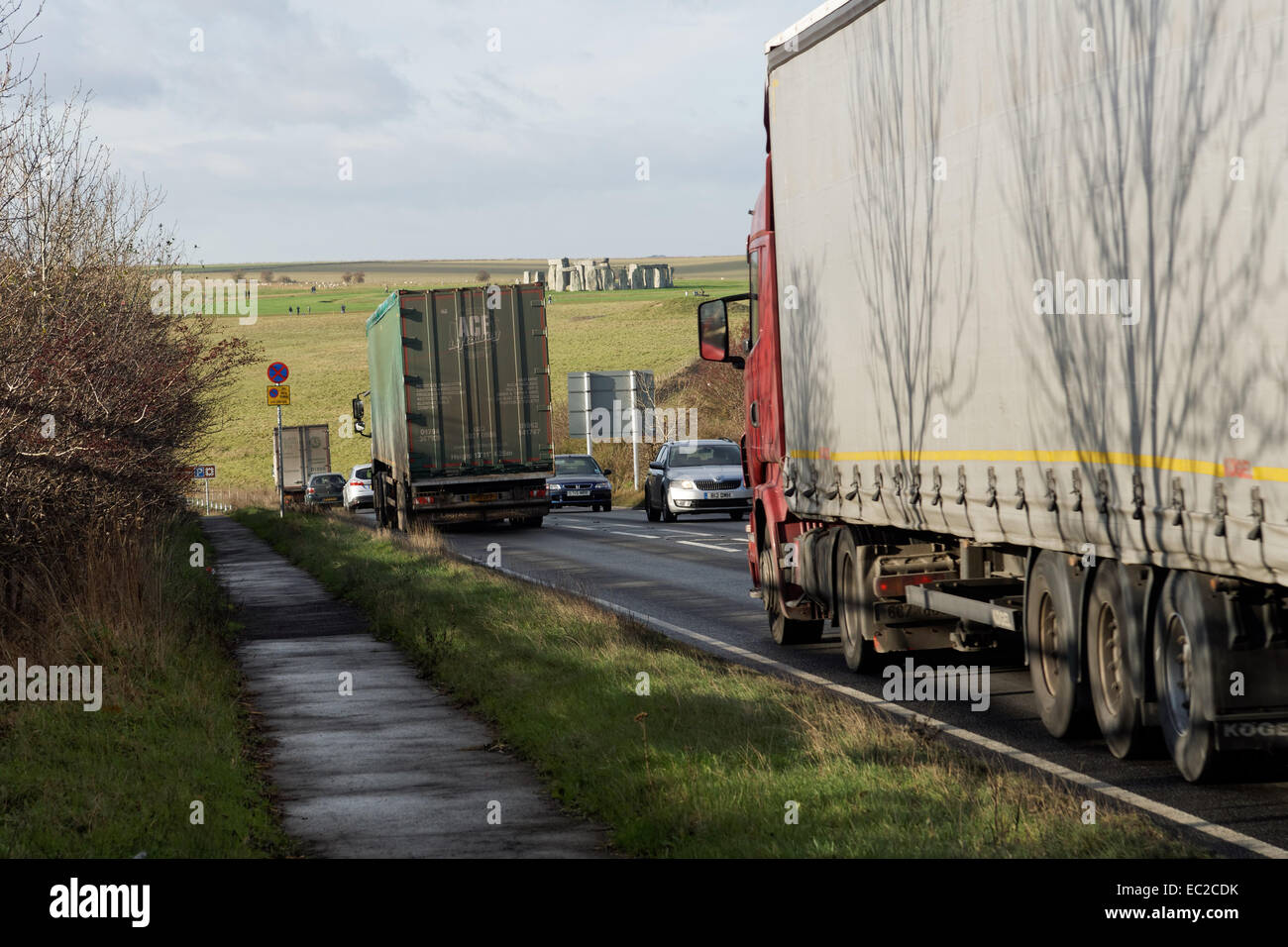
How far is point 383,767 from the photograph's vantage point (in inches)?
354

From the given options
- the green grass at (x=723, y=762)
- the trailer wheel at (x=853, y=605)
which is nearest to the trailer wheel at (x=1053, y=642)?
the green grass at (x=723, y=762)

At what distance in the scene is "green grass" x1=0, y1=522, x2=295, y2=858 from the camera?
6953mm

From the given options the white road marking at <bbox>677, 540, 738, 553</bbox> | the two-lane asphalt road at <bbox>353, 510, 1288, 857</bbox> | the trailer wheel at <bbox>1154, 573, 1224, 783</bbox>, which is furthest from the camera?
the white road marking at <bbox>677, 540, 738, 553</bbox>

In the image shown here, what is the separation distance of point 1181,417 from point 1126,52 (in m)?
1.62

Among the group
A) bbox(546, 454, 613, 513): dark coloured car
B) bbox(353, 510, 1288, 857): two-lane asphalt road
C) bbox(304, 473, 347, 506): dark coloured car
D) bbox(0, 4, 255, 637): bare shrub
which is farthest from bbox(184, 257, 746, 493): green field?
bbox(0, 4, 255, 637): bare shrub

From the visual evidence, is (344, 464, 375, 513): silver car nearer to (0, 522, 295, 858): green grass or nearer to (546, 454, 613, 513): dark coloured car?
(546, 454, 613, 513): dark coloured car

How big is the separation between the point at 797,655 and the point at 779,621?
767 millimetres

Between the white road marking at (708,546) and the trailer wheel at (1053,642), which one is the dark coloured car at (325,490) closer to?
the white road marking at (708,546)

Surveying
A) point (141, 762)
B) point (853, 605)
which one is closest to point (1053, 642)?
point (853, 605)

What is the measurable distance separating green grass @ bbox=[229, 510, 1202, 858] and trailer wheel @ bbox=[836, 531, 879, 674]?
98 centimetres

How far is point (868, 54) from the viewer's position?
1098cm

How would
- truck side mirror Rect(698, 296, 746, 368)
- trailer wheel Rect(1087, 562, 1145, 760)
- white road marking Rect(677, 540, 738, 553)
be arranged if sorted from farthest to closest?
white road marking Rect(677, 540, 738, 553) → truck side mirror Rect(698, 296, 746, 368) → trailer wheel Rect(1087, 562, 1145, 760)

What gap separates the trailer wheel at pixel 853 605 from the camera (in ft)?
39.7

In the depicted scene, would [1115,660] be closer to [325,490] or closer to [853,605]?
[853,605]
